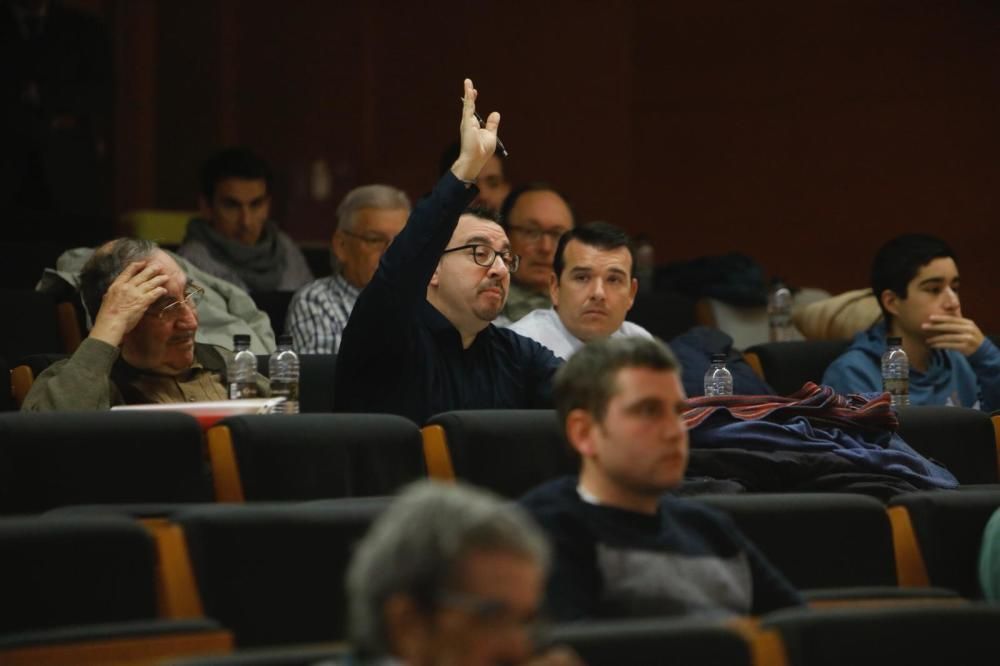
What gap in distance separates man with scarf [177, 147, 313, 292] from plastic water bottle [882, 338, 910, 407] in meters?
1.26

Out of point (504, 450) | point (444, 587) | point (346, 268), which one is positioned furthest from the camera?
point (346, 268)

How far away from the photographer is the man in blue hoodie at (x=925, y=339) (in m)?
2.78

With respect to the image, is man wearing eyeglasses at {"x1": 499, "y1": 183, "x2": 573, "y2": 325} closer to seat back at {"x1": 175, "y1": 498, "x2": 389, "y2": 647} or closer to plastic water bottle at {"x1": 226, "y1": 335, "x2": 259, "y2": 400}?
plastic water bottle at {"x1": 226, "y1": 335, "x2": 259, "y2": 400}

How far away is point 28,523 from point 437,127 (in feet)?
10.2

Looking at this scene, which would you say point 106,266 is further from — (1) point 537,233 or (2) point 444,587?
(2) point 444,587

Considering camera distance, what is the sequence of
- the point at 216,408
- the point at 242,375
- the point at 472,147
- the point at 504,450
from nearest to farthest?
the point at 504,450 < the point at 216,408 < the point at 472,147 < the point at 242,375

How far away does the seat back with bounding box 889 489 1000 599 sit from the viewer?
167 cm

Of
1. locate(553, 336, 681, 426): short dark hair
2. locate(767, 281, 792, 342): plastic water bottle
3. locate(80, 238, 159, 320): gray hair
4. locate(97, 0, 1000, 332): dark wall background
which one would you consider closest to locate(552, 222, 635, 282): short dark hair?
locate(80, 238, 159, 320): gray hair

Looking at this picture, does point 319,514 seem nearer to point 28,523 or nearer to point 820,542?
point 28,523

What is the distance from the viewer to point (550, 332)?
260 cm

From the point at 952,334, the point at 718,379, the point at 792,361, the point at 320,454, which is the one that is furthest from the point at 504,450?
the point at 952,334

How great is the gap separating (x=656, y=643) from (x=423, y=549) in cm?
28

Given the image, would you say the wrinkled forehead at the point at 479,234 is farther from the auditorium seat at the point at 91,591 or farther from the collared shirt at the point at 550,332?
the auditorium seat at the point at 91,591

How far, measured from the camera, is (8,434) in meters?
1.60
